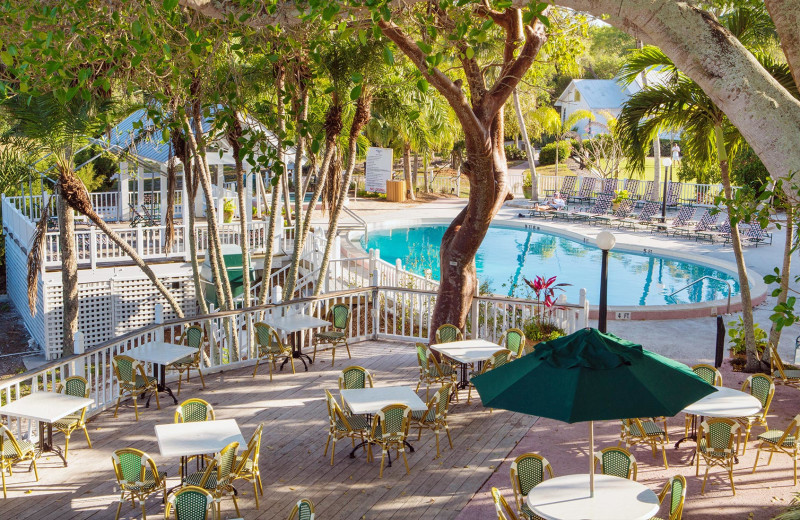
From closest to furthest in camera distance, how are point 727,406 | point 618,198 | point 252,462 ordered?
point 252,462, point 727,406, point 618,198

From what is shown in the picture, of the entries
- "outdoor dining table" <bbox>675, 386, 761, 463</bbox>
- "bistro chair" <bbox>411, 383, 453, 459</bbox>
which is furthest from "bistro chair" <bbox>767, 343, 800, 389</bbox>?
"bistro chair" <bbox>411, 383, 453, 459</bbox>

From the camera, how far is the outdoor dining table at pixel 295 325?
39.4 feet

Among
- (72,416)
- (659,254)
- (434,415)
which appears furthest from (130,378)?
(659,254)

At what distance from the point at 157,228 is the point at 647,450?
→ 14.0m

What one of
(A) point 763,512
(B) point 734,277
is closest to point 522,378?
(A) point 763,512

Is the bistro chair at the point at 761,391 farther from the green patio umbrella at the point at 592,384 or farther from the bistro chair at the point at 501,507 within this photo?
the bistro chair at the point at 501,507

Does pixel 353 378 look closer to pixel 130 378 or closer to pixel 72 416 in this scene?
pixel 130 378

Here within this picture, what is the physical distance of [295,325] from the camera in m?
12.1

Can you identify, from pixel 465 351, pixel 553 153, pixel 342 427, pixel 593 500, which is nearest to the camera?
pixel 593 500

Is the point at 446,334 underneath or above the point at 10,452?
above

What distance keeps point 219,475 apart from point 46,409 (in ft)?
8.06

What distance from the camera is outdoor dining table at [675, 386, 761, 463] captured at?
852 centimetres

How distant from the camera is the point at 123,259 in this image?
19719 millimetres

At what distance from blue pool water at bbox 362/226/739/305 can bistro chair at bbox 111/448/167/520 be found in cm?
1273
